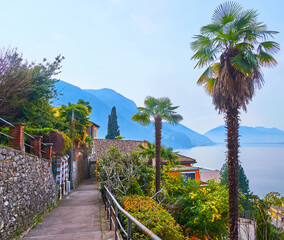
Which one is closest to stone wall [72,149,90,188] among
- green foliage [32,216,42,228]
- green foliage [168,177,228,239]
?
green foliage [168,177,228,239]

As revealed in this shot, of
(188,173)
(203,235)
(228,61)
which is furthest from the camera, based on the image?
(188,173)

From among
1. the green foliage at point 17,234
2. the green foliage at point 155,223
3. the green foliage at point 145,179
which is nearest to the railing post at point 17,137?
the green foliage at point 17,234

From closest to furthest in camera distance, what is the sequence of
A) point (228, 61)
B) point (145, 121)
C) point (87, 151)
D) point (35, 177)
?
1. point (35, 177)
2. point (228, 61)
3. point (145, 121)
4. point (87, 151)

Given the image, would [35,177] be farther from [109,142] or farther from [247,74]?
[109,142]

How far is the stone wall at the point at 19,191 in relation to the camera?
552cm

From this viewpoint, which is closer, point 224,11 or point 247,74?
point 247,74

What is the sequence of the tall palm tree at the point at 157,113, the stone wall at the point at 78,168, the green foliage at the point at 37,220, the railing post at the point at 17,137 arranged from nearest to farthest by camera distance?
the railing post at the point at 17,137 → the green foliage at the point at 37,220 → the tall palm tree at the point at 157,113 → the stone wall at the point at 78,168

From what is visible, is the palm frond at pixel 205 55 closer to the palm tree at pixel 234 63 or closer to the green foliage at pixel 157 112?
the palm tree at pixel 234 63

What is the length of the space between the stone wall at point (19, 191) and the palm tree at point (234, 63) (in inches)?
290

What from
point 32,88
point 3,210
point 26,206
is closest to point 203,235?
point 26,206

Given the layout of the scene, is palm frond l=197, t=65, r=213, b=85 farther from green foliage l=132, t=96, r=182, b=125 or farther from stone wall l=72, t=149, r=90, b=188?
stone wall l=72, t=149, r=90, b=188

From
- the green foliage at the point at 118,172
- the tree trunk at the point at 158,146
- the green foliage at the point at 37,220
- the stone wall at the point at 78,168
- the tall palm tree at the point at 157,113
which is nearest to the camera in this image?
the green foliage at the point at 37,220

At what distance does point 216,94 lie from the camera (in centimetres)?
1060

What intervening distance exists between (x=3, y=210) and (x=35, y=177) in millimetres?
2914
